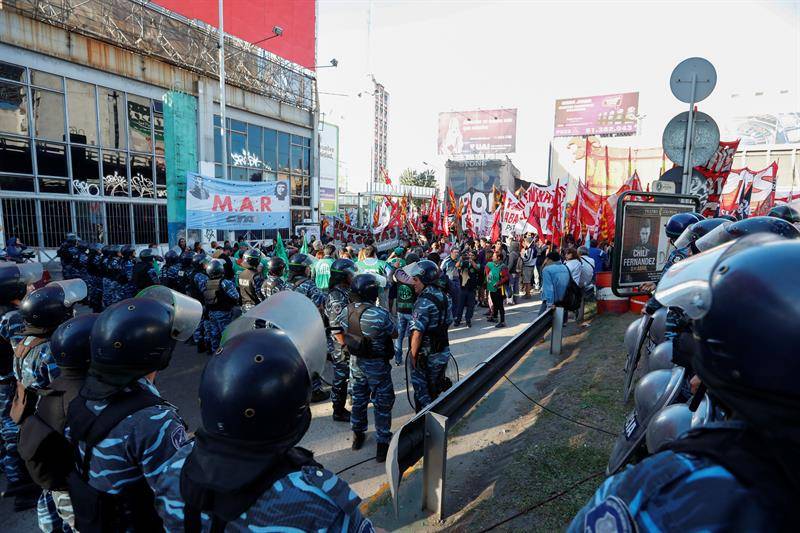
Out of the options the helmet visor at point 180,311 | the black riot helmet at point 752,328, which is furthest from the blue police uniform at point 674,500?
the helmet visor at point 180,311

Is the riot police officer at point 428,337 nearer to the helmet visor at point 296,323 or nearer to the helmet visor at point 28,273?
the helmet visor at point 296,323

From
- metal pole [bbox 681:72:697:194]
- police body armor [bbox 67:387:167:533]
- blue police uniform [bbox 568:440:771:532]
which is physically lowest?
police body armor [bbox 67:387:167:533]

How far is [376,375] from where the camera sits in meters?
4.95

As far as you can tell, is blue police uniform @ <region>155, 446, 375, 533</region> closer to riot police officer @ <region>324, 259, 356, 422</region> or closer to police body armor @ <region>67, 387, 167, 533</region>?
police body armor @ <region>67, 387, 167, 533</region>

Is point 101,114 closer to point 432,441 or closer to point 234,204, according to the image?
point 234,204

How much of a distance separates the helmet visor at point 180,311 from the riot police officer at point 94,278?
33.3 ft

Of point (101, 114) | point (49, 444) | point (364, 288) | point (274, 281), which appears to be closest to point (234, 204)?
point (274, 281)

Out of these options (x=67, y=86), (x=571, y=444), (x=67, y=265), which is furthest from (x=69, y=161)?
(x=571, y=444)

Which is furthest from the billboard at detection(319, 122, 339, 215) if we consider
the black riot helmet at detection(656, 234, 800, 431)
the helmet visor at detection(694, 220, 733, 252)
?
the black riot helmet at detection(656, 234, 800, 431)

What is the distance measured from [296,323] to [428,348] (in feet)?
11.8

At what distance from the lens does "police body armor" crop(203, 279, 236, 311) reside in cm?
804

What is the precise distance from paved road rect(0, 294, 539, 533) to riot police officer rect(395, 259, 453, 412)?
0.62 m

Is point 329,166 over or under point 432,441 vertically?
over

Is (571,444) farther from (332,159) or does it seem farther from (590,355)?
(332,159)
